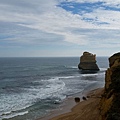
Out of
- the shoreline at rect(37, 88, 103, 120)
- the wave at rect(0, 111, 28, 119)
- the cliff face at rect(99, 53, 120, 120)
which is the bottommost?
the wave at rect(0, 111, 28, 119)

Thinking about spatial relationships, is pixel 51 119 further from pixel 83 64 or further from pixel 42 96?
pixel 83 64

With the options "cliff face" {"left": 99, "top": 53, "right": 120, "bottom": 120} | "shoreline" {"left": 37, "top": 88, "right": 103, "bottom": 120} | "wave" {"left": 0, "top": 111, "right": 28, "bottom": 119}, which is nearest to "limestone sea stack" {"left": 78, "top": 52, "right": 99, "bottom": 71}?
"shoreline" {"left": 37, "top": 88, "right": 103, "bottom": 120}

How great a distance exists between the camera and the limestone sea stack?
315 ft

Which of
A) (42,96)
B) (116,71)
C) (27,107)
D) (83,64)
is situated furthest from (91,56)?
(116,71)

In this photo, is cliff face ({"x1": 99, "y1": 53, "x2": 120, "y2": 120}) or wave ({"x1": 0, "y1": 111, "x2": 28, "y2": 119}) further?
wave ({"x1": 0, "y1": 111, "x2": 28, "y2": 119})

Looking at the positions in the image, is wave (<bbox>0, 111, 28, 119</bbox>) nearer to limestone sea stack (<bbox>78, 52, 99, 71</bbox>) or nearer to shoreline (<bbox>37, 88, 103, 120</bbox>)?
shoreline (<bbox>37, 88, 103, 120</bbox>)

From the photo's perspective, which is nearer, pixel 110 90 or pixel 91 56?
pixel 110 90

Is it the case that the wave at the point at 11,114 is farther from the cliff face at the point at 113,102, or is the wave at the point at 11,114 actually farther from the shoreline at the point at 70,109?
the cliff face at the point at 113,102

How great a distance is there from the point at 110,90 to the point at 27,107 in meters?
18.7

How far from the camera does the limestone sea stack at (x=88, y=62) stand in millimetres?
96075

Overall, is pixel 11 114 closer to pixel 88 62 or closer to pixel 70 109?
pixel 70 109

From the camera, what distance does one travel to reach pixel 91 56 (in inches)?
3775

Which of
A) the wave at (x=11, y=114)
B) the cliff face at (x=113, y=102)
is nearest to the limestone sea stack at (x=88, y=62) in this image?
the wave at (x=11, y=114)

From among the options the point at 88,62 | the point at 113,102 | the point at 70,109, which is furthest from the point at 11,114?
the point at 88,62
